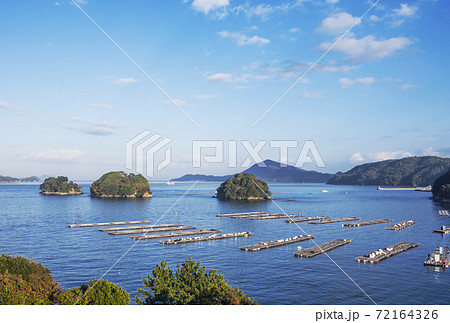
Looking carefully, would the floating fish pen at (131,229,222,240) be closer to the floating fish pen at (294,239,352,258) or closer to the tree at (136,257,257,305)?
the floating fish pen at (294,239,352,258)

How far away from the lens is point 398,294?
1601 inches

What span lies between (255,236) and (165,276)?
191 ft

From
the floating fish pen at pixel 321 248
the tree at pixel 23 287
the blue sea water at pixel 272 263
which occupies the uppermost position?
the tree at pixel 23 287

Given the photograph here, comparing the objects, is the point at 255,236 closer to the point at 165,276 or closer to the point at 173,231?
the point at 173,231

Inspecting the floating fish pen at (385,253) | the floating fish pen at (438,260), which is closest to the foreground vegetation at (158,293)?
the floating fish pen at (385,253)

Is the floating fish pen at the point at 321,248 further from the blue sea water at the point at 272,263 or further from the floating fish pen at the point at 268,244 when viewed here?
the floating fish pen at the point at 268,244

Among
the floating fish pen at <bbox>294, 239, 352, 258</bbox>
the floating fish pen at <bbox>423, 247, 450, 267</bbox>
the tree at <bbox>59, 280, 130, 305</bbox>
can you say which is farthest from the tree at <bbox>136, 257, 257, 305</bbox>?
the floating fish pen at <bbox>423, 247, 450, 267</bbox>

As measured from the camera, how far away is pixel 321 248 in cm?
6606

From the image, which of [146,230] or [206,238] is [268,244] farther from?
[146,230]

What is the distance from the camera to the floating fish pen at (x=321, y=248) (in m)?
60.0

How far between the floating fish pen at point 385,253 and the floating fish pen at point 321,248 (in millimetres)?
6824

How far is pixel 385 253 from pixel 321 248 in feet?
33.9

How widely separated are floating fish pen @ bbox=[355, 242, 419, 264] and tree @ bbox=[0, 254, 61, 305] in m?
42.9
